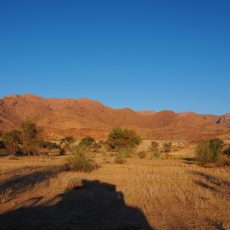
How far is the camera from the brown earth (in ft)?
401

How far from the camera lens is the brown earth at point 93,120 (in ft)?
401

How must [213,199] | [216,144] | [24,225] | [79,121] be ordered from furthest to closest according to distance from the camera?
1. [79,121]
2. [216,144]
3. [213,199]
4. [24,225]

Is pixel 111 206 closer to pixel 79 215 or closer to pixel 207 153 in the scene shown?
pixel 79 215

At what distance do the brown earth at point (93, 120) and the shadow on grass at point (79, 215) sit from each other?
92216 mm

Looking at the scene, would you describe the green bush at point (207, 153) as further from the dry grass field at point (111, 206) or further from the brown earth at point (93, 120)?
the brown earth at point (93, 120)

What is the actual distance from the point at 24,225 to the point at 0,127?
10964cm

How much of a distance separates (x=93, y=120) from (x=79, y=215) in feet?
442

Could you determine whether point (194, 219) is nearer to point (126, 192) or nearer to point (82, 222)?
point (82, 222)

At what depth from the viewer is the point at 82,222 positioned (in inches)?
393

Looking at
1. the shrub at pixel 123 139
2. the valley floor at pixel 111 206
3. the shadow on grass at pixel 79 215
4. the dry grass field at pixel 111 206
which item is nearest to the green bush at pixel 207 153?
the valley floor at pixel 111 206

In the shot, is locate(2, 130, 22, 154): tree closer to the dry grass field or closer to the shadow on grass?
the dry grass field

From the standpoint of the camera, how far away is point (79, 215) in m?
10.9

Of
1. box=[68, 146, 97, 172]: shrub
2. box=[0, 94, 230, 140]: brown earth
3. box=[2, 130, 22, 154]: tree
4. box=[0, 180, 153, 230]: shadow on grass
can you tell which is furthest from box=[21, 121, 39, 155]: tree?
box=[0, 94, 230, 140]: brown earth

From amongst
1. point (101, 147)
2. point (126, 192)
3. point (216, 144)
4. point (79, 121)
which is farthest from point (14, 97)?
point (126, 192)
